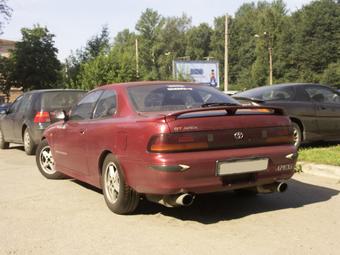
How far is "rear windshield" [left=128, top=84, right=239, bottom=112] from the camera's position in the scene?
19.1 ft

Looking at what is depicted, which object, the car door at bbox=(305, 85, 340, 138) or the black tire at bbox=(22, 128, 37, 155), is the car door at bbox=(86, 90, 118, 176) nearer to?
the black tire at bbox=(22, 128, 37, 155)

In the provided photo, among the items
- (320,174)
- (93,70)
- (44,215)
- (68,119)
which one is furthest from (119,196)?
(93,70)

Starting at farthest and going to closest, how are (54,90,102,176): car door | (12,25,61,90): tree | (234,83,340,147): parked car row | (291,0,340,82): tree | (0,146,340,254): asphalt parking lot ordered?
(291,0,340,82): tree → (12,25,61,90): tree → (234,83,340,147): parked car row → (54,90,102,176): car door → (0,146,340,254): asphalt parking lot

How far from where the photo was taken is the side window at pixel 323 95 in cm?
1098

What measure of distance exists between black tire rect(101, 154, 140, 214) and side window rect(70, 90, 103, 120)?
3.34 feet

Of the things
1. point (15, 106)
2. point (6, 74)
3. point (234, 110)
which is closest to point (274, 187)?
point (234, 110)

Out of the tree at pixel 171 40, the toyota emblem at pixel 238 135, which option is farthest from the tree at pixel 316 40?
the toyota emblem at pixel 238 135

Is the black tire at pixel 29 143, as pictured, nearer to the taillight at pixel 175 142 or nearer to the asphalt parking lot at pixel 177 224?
the asphalt parking lot at pixel 177 224

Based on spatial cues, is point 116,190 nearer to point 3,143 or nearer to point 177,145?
point 177,145

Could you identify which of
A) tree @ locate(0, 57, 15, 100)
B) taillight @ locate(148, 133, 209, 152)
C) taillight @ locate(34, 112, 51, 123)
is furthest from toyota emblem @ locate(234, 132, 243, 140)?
tree @ locate(0, 57, 15, 100)

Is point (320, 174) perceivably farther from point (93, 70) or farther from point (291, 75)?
point (291, 75)

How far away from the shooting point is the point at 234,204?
6184 mm

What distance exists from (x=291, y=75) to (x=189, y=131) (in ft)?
213

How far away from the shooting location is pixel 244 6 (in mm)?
104500
